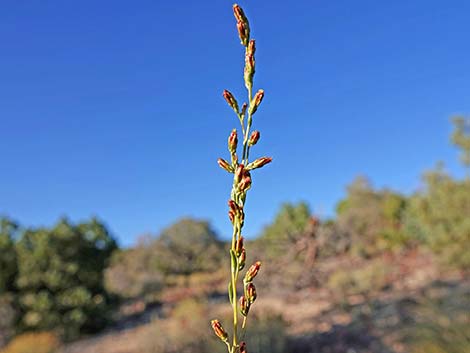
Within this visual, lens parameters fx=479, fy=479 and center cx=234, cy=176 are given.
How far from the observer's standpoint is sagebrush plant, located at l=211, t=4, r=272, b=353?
65 centimetres

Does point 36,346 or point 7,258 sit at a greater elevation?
point 7,258

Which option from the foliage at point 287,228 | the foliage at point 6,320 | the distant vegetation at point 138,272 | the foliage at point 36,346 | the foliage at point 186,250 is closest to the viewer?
the foliage at point 36,346

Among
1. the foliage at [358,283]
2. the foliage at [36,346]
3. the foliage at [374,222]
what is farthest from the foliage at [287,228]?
the foliage at [36,346]

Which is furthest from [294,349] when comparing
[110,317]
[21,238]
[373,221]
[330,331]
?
[373,221]

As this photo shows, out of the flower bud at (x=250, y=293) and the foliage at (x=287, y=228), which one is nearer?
the flower bud at (x=250, y=293)

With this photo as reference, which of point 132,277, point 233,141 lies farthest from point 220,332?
point 132,277

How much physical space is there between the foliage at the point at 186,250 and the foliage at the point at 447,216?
10048 mm

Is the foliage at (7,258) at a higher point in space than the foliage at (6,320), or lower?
higher

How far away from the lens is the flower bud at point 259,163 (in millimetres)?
683

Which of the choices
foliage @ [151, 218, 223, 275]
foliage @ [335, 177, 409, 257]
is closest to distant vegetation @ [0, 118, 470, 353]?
foliage @ [151, 218, 223, 275]

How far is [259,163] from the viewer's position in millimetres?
686

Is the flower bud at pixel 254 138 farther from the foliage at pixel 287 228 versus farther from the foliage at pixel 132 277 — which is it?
the foliage at pixel 132 277

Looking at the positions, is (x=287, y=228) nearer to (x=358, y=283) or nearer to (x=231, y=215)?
(x=358, y=283)

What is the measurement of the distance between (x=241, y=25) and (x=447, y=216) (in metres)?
14.9
